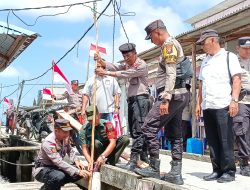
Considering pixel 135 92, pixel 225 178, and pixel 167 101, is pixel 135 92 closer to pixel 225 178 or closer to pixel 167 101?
pixel 167 101

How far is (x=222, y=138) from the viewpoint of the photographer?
4.81 meters

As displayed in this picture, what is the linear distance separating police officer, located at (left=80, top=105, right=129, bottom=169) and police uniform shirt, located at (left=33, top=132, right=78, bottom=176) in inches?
11.7

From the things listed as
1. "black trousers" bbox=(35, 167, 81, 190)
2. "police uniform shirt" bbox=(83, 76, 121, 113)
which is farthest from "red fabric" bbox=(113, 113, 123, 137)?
"black trousers" bbox=(35, 167, 81, 190)

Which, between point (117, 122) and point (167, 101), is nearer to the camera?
point (167, 101)

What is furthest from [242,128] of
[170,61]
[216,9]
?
[216,9]

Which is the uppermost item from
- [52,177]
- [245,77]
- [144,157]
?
[245,77]

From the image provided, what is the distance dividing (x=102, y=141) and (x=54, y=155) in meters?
0.81

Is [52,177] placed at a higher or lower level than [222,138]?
lower

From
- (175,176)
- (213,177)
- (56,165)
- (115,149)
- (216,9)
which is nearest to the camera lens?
(175,176)

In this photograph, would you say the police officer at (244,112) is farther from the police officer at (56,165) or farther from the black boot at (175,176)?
the police officer at (56,165)

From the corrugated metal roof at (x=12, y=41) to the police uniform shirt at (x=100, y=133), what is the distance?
144 inches

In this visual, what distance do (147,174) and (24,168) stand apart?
26.1 feet

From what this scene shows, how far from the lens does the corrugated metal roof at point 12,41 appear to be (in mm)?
8625

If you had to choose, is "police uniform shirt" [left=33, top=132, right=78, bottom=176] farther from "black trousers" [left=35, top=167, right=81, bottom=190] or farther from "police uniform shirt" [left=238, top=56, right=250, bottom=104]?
"police uniform shirt" [left=238, top=56, right=250, bottom=104]
